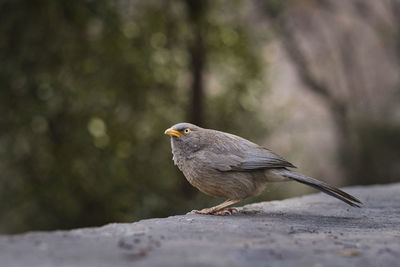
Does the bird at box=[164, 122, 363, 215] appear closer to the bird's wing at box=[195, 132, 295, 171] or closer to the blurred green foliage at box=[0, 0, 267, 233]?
the bird's wing at box=[195, 132, 295, 171]

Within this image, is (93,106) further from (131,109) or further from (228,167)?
(228,167)

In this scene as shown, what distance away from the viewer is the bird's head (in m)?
4.50

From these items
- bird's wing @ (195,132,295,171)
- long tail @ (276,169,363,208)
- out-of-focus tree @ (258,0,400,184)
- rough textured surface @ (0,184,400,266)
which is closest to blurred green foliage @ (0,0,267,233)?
bird's wing @ (195,132,295,171)

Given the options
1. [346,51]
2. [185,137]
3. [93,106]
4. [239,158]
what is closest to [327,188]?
[239,158]

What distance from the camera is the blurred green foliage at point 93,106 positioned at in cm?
748

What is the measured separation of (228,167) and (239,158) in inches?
6.0

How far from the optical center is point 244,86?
10.1 meters

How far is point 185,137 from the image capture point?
15.0 ft

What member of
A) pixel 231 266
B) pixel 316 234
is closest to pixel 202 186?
pixel 316 234

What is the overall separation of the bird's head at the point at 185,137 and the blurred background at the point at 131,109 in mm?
3407

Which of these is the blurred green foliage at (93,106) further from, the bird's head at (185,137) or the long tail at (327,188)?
the long tail at (327,188)

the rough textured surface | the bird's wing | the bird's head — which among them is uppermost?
the bird's head

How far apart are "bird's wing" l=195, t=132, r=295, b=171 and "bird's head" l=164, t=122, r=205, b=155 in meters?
0.13

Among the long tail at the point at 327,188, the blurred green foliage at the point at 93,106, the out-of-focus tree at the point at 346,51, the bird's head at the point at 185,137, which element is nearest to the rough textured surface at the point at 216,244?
the long tail at the point at 327,188
